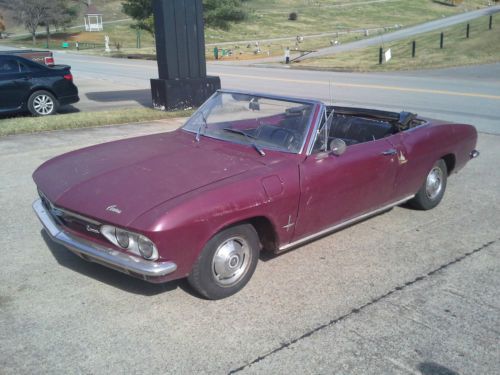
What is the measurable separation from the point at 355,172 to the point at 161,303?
1.96m

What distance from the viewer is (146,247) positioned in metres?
3.24

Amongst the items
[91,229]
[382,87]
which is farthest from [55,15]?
[91,229]

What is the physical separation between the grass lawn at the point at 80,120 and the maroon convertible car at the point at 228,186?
18.3ft

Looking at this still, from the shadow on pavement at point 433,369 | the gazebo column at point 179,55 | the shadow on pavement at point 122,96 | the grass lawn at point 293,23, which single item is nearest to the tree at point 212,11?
the grass lawn at point 293,23

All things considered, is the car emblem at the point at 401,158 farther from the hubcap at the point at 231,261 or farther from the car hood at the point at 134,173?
the hubcap at the point at 231,261

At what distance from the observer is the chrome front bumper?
3.20 meters

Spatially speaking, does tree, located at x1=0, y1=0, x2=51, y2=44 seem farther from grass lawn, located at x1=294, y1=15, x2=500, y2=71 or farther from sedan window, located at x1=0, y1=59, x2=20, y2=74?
sedan window, located at x1=0, y1=59, x2=20, y2=74

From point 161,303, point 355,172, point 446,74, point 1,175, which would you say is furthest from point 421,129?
point 446,74

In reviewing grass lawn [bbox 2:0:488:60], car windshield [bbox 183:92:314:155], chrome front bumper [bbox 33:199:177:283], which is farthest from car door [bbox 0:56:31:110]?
grass lawn [bbox 2:0:488:60]

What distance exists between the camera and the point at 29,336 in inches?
125

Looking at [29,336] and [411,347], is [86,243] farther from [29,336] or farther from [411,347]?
[411,347]

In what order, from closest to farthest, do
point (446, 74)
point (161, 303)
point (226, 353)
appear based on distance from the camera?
point (226, 353)
point (161, 303)
point (446, 74)

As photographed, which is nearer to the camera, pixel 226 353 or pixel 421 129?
pixel 226 353

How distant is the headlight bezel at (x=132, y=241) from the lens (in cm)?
322
